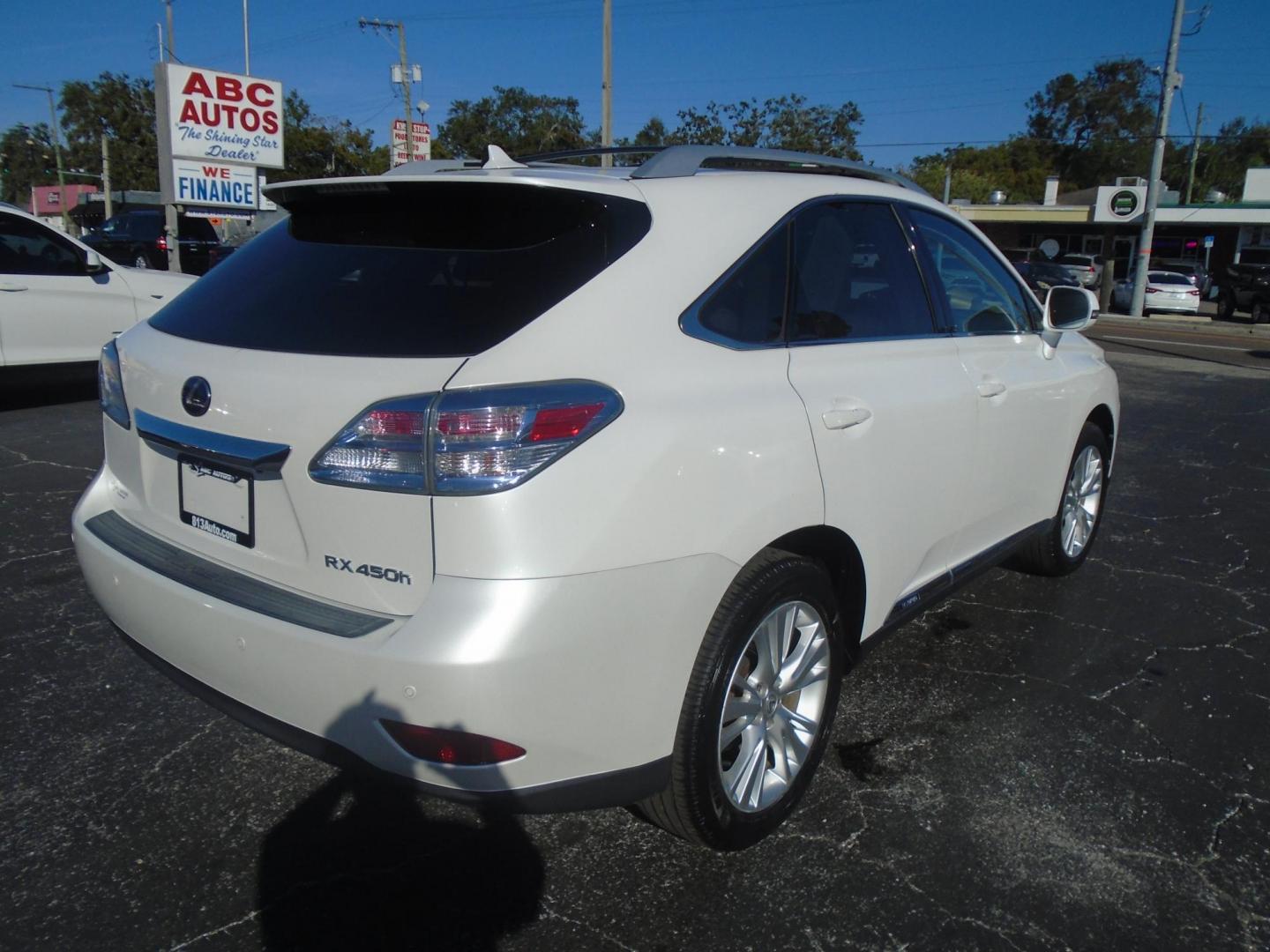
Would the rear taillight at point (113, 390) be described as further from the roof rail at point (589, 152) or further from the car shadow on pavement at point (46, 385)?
the car shadow on pavement at point (46, 385)

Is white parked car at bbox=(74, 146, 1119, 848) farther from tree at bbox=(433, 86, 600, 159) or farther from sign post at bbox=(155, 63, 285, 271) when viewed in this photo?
tree at bbox=(433, 86, 600, 159)

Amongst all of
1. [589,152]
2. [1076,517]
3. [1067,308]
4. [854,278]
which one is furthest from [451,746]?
[1076,517]

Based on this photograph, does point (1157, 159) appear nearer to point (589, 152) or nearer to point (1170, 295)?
point (1170, 295)

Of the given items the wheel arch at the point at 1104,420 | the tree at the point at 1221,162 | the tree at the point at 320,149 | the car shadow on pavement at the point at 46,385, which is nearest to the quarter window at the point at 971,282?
the wheel arch at the point at 1104,420

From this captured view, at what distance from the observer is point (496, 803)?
203 centimetres

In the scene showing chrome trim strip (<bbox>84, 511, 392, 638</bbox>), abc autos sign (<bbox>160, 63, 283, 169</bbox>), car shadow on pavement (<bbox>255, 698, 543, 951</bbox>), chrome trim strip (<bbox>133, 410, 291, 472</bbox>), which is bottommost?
car shadow on pavement (<bbox>255, 698, 543, 951</bbox>)

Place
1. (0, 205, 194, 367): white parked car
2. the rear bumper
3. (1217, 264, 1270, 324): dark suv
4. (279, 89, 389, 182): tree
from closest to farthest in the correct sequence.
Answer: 1. the rear bumper
2. (0, 205, 194, 367): white parked car
3. (1217, 264, 1270, 324): dark suv
4. (279, 89, 389, 182): tree

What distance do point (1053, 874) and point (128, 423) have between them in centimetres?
267

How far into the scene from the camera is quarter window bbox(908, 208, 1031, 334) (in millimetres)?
3430

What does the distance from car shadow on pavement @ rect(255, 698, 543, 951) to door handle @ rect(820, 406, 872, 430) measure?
4.08 feet

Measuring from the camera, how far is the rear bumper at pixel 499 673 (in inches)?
75.1

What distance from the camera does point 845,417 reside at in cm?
258

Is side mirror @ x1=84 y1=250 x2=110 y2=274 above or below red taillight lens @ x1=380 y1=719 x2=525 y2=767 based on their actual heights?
above

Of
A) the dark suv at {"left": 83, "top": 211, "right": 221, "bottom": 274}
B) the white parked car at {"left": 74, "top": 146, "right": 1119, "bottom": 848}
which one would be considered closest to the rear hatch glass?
the white parked car at {"left": 74, "top": 146, "right": 1119, "bottom": 848}
